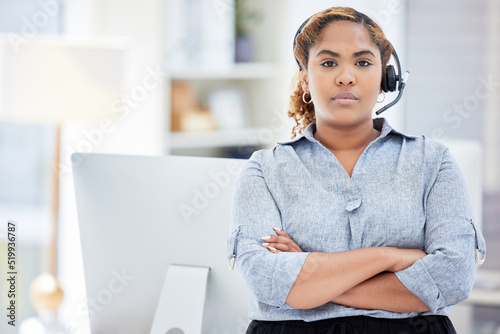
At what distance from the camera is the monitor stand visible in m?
1.37

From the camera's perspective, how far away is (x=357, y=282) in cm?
125

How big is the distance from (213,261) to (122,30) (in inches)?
82.5

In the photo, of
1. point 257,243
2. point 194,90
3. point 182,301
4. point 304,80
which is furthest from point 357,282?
point 194,90

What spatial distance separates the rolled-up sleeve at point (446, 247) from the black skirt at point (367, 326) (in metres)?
0.05

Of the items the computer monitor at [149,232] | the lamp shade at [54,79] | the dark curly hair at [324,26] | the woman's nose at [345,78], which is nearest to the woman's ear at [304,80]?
the dark curly hair at [324,26]

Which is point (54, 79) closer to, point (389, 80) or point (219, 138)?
point (219, 138)

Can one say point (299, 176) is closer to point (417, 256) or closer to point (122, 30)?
point (417, 256)

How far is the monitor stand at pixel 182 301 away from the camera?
137 cm

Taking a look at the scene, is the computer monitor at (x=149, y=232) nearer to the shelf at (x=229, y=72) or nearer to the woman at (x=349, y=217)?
the woman at (x=349, y=217)

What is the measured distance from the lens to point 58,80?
2.59m

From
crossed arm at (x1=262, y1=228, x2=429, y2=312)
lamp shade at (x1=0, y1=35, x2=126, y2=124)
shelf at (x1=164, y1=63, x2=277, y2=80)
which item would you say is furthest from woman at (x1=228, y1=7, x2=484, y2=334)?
shelf at (x1=164, y1=63, x2=277, y2=80)

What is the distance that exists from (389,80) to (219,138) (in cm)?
222

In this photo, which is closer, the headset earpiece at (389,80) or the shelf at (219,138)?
the headset earpiece at (389,80)

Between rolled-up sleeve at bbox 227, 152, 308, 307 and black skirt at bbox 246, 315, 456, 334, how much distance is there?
73 mm
